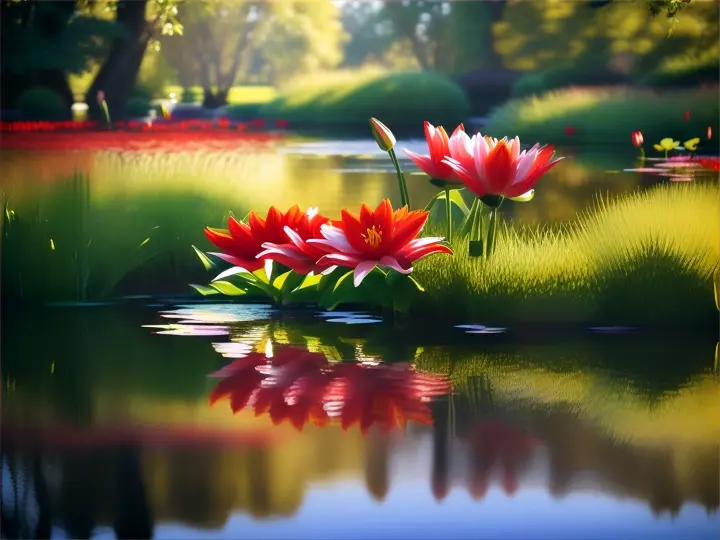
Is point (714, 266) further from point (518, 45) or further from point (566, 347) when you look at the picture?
point (518, 45)

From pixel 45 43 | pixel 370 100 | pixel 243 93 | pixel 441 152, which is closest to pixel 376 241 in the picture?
pixel 441 152

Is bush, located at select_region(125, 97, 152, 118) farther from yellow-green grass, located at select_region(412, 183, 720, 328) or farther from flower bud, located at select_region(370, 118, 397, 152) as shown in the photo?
yellow-green grass, located at select_region(412, 183, 720, 328)

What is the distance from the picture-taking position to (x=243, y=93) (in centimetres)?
281

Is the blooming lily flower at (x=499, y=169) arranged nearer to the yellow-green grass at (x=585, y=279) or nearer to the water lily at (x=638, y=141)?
the yellow-green grass at (x=585, y=279)

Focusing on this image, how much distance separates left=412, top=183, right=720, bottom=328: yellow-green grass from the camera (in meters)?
2.10

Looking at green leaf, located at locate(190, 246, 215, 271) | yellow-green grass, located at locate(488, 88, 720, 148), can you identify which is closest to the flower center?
green leaf, located at locate(190, 246, 215, 271)

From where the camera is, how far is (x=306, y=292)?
7.12 feet

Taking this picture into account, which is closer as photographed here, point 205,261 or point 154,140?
point 205,261

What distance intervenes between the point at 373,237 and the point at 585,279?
21.0 inches

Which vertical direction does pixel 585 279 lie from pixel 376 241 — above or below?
below

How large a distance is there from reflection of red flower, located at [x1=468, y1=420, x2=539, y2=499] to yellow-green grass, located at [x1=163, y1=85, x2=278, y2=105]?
156 cm

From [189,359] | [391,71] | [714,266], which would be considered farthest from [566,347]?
[391,71]

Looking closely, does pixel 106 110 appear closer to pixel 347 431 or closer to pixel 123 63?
pixel 123 63

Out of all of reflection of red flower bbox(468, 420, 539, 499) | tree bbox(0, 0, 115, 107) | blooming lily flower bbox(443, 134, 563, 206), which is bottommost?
reflection of red flower bbox(468, 420, 539, 499)
